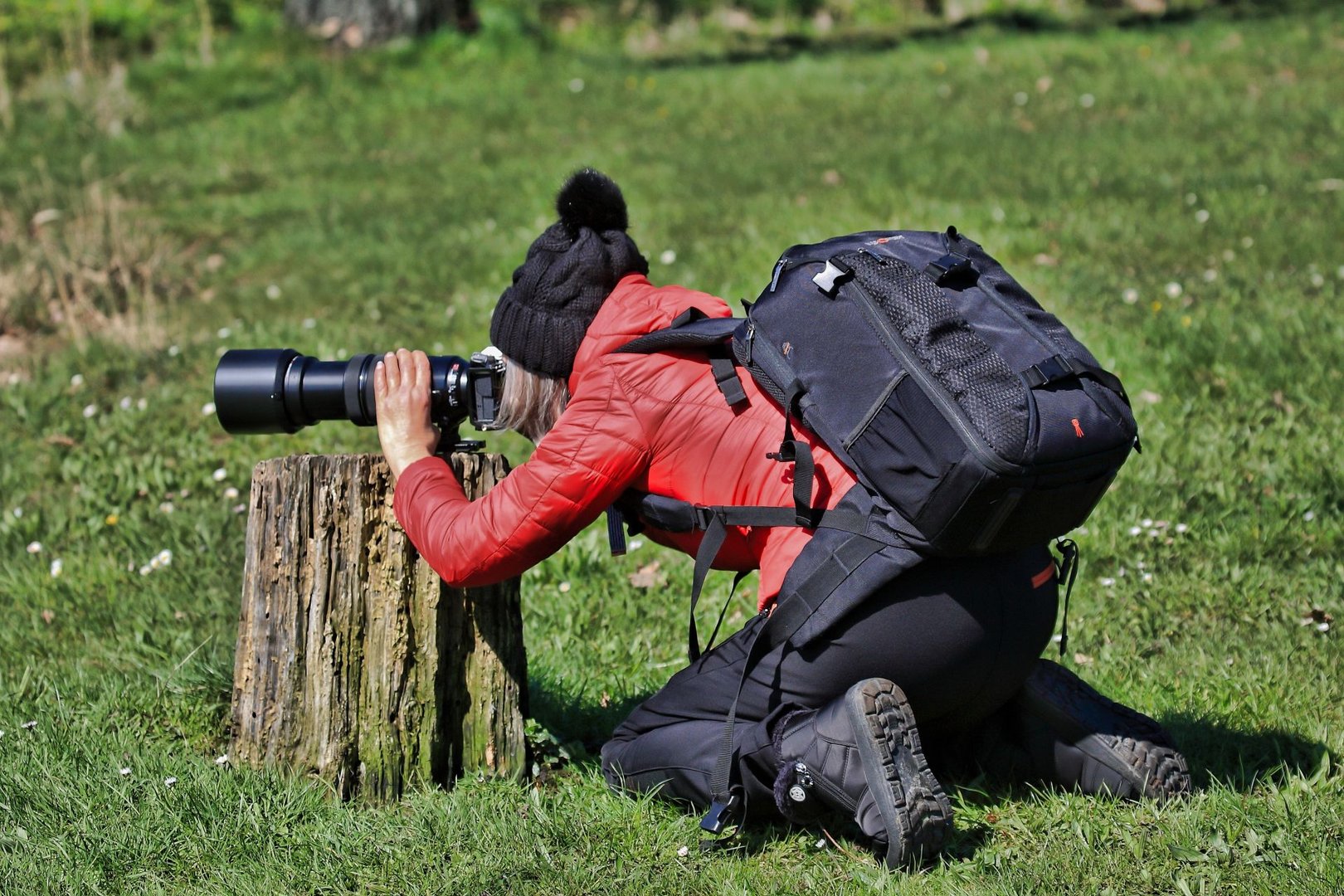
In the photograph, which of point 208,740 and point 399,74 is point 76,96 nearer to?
point 399,74

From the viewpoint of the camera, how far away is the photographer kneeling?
279 centimetres

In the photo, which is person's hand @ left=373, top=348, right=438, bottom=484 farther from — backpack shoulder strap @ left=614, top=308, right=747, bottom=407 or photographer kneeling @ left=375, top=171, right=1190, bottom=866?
backpack shoulder strap @ left=614, top=308, right=747, bottom=407

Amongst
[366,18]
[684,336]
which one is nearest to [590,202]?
[684,336]

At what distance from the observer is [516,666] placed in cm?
338

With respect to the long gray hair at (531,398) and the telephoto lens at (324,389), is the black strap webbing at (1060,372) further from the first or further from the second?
the telephoto lens at (324,389)

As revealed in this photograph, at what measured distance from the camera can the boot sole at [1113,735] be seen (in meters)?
3.05

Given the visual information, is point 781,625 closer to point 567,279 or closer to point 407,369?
point 567,279

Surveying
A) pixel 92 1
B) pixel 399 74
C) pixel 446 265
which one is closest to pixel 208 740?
pixel 446 265

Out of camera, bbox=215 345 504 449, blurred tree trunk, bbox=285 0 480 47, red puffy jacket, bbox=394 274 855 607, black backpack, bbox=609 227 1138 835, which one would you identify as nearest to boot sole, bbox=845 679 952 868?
black backpack, bbox=609 227 1138 835

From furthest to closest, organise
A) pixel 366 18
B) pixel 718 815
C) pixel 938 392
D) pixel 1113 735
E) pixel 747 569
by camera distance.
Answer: pixel 366 18, pixel 747 569, pixel 1113 735, pixel 718 815, pixel 938 392

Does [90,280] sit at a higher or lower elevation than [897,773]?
lower

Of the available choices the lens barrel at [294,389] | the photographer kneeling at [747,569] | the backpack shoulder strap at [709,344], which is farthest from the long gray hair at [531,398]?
the backpack shoulder strap at [709,344]

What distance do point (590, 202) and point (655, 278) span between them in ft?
12.7

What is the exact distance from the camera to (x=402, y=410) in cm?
313
